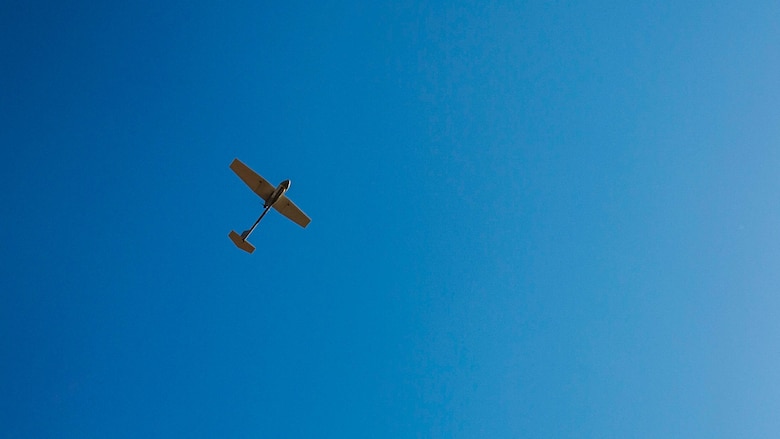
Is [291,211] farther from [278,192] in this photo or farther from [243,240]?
[243,240]

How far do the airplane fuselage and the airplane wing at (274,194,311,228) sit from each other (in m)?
0.24

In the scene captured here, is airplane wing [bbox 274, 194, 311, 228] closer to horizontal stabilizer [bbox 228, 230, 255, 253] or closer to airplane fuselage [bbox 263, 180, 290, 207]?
airplane fuselage [bbox 263, 180, 290, 207]

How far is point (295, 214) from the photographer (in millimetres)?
39312

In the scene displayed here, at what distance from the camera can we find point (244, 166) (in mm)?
37406

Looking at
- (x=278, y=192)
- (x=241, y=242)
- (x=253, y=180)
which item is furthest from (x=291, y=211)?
(x=241, y=242)

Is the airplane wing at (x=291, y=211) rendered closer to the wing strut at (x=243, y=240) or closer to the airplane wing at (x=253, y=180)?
the airplane wing at (x=253, y=180)

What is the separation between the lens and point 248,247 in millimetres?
41656

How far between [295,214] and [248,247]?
499 cm

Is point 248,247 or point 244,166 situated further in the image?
point 248,247

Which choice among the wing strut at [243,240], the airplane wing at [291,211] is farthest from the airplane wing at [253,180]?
the wing strut at [243,240]

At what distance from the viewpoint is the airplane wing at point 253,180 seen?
3746 cm

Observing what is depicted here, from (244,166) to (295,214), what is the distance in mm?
4665

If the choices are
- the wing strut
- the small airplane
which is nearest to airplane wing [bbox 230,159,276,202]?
the small airplane

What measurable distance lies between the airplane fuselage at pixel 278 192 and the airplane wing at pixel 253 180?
0.80 ft
